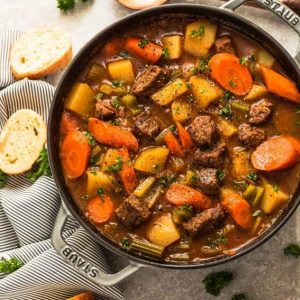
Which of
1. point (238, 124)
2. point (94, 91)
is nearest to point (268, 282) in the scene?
point (238, 124)

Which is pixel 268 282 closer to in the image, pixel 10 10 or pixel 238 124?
pixel 238 124

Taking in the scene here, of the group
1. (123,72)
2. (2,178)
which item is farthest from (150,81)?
(2,178)

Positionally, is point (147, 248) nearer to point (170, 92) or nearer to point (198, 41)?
point (170, 92)

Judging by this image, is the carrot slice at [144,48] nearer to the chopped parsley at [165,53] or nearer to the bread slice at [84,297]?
the chopped parsley at [165,53]

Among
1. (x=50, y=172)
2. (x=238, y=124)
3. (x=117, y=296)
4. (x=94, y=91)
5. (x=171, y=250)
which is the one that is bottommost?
(x=117, y=296)

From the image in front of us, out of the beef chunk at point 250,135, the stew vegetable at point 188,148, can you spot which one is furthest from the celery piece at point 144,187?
the beef chunk at point 250,135

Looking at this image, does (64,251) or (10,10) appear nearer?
(64,251)
